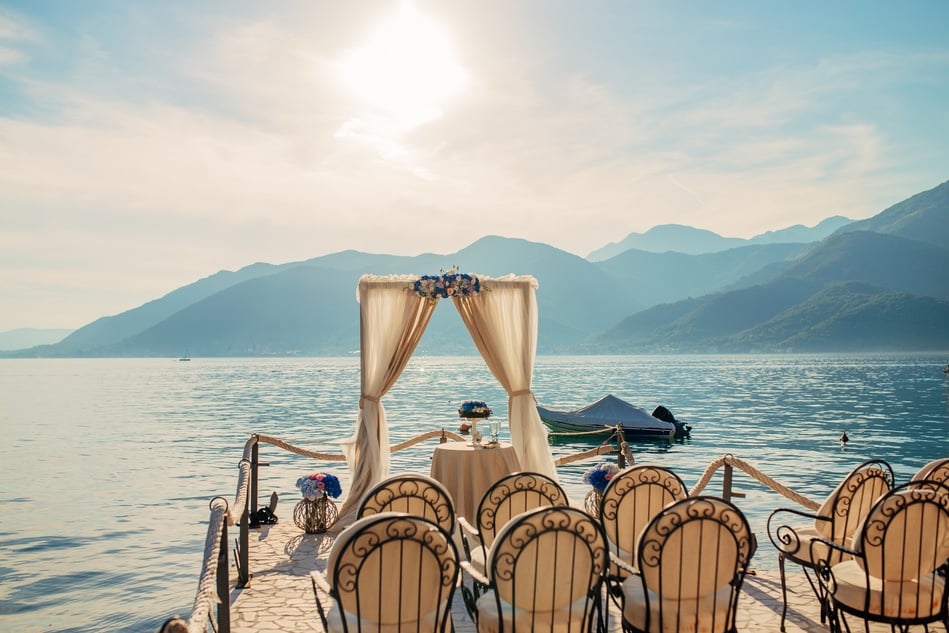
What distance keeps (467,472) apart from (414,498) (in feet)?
9.47

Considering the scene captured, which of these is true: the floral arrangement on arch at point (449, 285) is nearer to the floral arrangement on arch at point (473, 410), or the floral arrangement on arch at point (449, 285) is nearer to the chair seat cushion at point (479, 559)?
the floral arrangement on arch at point (473, 410)

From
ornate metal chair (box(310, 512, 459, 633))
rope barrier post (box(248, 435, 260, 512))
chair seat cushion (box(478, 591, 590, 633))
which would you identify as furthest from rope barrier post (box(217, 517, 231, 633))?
rope barrier post (box(248, 435, 260, 512))

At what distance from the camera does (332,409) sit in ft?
162

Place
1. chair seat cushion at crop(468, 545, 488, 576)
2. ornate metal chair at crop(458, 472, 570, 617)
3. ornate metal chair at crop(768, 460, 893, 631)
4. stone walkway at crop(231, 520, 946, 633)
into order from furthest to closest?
stone walkway at crop(231, 520, 946, 633) < ornate metal chair at crop(768, 460, 893, 631) < ornate metal chair at crop(458, 472, 570, 617) < chair seat cushion at crop(468, 545, 488, 576)

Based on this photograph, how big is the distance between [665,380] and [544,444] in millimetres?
77582

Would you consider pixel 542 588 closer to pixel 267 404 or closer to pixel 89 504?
pixel 89 504

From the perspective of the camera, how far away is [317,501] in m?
8.95

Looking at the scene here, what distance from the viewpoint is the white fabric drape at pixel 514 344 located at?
9750 mm

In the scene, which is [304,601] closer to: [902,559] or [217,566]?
[217,566]

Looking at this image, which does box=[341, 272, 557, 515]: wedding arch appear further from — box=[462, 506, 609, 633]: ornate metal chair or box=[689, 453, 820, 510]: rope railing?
box=[462, 506, 609, 633]: ornate metal chair

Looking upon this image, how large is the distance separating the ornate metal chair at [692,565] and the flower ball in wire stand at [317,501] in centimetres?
543

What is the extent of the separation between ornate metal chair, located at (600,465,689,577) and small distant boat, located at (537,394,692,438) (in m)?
27.5

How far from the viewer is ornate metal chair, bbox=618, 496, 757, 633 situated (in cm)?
402

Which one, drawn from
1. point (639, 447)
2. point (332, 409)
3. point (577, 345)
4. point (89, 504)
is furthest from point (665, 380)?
point (577, 345)
